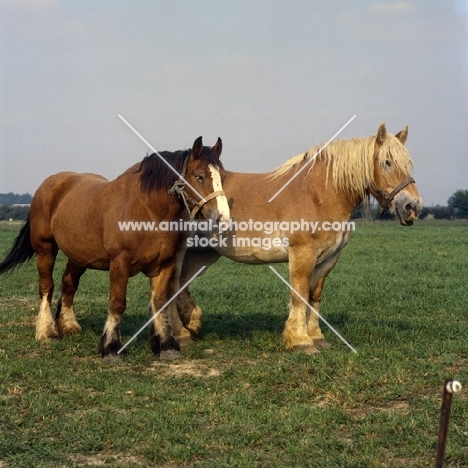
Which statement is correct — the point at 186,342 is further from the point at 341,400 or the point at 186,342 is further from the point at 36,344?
the point at 341,400

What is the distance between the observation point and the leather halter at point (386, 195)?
20.6 feet

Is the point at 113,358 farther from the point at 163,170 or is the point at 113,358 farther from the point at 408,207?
the point at 408,207

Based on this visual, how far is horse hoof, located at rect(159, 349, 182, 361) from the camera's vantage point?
6641mm

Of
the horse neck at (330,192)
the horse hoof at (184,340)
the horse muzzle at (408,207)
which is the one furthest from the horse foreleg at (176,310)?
the horse muzzle at (408,207)

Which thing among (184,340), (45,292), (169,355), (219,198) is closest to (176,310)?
(184,340)

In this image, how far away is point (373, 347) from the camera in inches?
262

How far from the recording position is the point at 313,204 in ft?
21.8

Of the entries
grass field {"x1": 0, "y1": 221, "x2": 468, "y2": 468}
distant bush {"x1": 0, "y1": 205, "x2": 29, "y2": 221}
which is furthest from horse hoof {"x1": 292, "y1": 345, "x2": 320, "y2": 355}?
distant bush {"x1": 0, "y1": 205, "x2": 29, "y2": 221}

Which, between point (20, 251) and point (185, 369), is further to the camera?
point (20, 251)

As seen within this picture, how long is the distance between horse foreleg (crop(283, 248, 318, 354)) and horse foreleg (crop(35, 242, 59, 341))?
287cm

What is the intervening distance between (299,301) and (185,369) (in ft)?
4.45

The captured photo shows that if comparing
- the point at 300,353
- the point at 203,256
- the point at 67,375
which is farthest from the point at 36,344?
the point at 300,353

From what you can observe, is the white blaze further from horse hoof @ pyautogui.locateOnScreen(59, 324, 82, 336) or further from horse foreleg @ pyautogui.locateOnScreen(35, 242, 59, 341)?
horse hoof @ pyautogui.locateOnScreen(59, 324, 82, 336)

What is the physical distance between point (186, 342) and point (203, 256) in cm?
102
